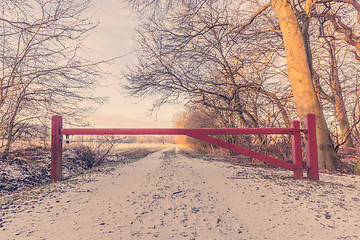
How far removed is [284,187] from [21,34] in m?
6.96

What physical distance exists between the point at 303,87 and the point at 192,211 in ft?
15.1

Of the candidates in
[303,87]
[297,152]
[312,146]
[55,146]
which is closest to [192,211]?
[297,152]

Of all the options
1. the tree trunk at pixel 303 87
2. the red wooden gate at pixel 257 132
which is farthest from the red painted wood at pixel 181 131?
the tree trunk at pixel 303 87

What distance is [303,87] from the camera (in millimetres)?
5141

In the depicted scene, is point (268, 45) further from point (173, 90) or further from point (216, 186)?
point (216, 186)

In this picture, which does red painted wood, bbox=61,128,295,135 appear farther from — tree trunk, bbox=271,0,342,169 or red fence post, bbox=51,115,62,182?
tree trunk, bbox=271,0,342,169

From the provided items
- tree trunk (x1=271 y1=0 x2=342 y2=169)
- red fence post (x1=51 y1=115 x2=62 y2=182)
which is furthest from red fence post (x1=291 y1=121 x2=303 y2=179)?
red fence post (x1=51 y1=115 x2=62 y2=182)

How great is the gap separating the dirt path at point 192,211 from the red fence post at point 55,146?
0.39m

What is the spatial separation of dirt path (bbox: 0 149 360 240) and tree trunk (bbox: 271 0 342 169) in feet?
6.82

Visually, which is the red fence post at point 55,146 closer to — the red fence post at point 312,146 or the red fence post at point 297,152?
the red fence post at point 297,152

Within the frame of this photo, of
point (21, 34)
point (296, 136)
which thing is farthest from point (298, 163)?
point (21, 34)

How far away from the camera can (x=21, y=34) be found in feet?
17.3

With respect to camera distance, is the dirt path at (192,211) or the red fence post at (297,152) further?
Result: the red fence post at (297,152)

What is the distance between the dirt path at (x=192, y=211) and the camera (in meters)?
1.83
